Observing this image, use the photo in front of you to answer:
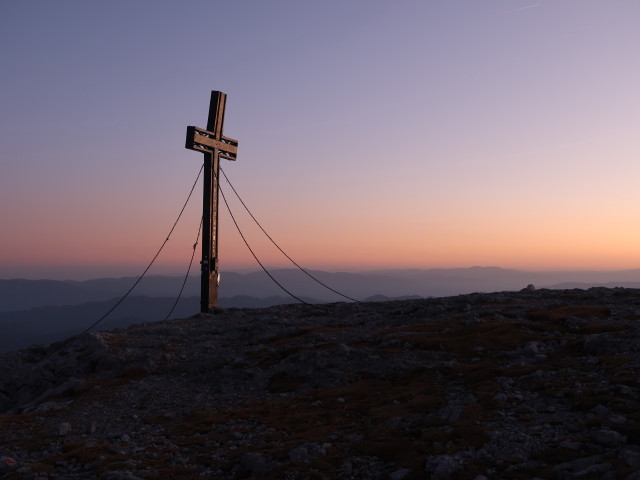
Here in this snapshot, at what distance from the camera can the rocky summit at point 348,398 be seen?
36.3 ft

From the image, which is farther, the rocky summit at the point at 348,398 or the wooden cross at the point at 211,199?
the wooden cross at the point at 211,199

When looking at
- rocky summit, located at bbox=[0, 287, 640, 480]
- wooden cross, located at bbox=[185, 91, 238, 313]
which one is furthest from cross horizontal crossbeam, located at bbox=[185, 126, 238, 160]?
rocky summit, located at bbox=[0, 287, 640, 480]

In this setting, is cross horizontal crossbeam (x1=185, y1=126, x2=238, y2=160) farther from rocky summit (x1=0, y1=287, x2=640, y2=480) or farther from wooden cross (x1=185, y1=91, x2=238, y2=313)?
rocky summit (x1=0, y1=287, x2=640, y2=480)

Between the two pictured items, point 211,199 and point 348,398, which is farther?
point 211,199

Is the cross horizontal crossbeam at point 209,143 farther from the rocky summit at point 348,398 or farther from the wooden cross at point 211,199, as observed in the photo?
the rocky summit at point 348,398

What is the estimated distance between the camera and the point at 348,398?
16.5 meters

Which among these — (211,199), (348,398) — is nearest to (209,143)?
(211,199)

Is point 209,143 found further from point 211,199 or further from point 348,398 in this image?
point 348,398

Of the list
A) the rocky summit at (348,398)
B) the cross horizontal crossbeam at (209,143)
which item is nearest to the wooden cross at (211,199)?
the cross horizontal crossbeam at (209,143)

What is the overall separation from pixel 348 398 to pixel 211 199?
2145 cm

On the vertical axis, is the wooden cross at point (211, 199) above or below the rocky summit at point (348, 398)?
above

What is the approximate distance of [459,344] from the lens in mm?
20609

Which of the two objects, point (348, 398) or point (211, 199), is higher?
point (211, 199)

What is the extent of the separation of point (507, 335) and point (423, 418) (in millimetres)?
8863
